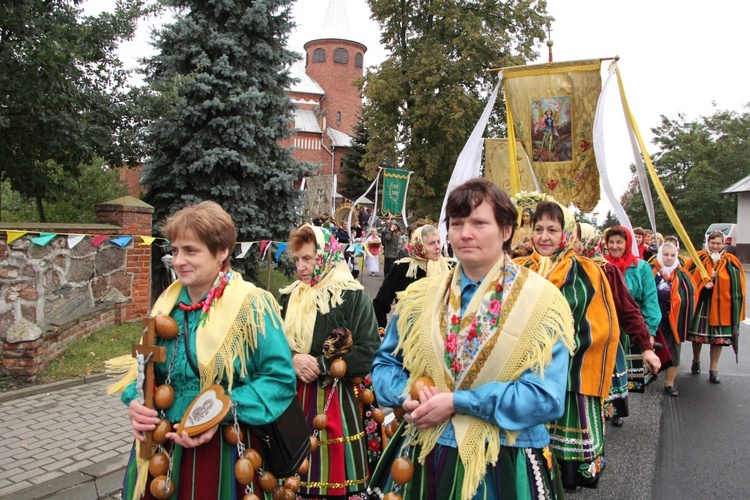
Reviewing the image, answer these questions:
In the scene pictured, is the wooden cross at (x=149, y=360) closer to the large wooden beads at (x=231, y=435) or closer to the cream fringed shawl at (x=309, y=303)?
the large wooden beads at (x=231, y=435)

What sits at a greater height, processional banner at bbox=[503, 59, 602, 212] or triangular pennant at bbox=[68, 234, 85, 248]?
processional banner at bbox=[503, 59, 602, 212]

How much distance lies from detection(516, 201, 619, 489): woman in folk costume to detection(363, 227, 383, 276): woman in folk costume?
12023 millimetres

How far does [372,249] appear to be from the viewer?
18.4 m

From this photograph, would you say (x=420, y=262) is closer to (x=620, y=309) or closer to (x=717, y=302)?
(x=620, y=309)

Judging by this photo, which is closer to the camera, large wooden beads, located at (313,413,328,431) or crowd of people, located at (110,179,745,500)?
crowd of people, located at (110,179,745,500)

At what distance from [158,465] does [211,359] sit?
455 mm

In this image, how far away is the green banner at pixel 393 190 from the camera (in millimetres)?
19062

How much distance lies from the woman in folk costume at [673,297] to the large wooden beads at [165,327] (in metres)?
6.82

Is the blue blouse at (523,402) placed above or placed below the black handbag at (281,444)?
above

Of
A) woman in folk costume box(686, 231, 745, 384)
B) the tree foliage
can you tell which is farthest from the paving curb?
the tree foliage

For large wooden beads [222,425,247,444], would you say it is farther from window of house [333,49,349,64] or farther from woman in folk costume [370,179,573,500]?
window of house [333,49,349,64]

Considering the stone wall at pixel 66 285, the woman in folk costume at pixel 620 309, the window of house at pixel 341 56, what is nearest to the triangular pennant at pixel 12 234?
the stone wall at pixel 66 285

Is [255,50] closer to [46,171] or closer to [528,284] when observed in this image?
[46,171]

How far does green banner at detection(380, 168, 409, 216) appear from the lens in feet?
62.5
